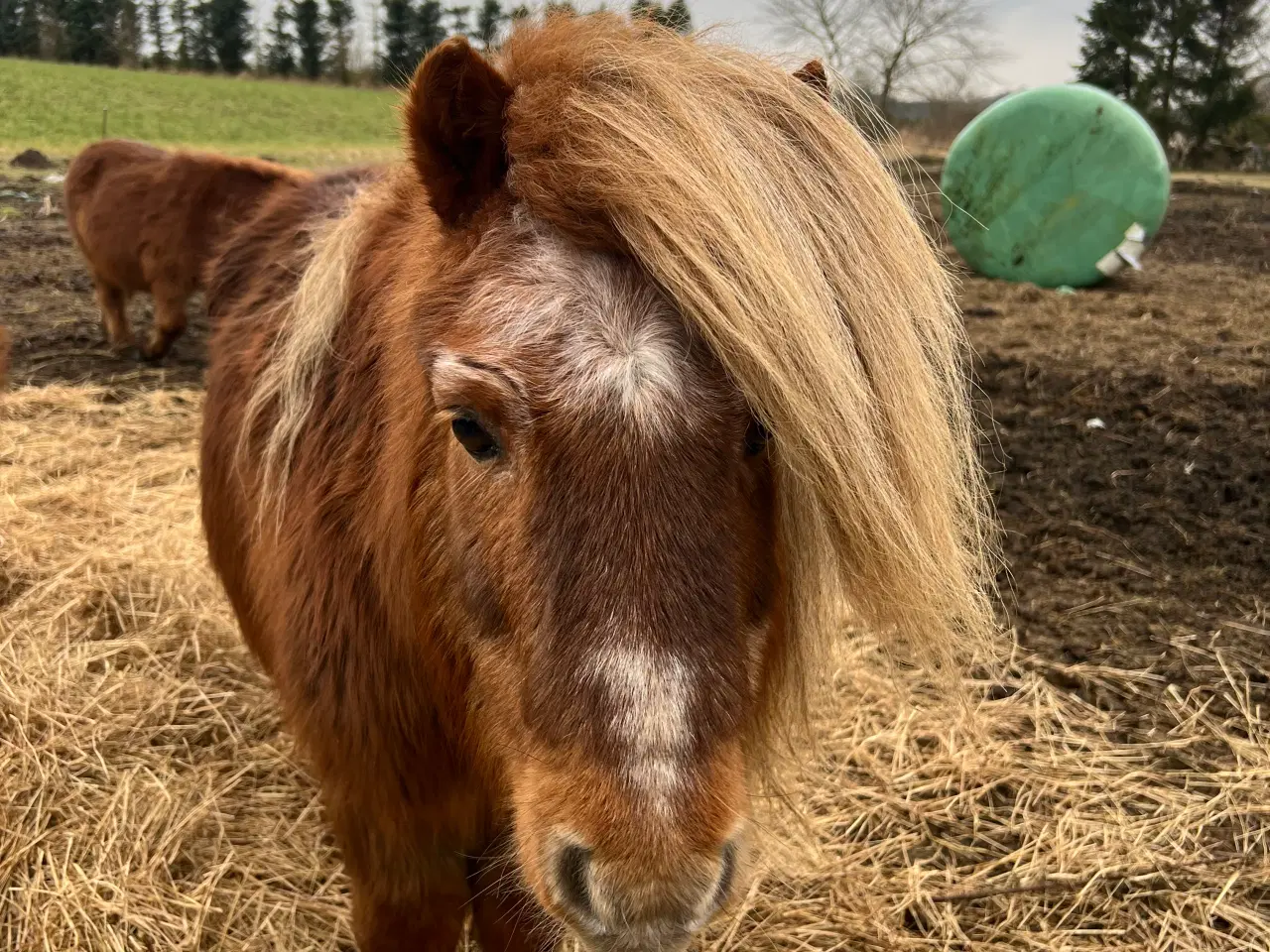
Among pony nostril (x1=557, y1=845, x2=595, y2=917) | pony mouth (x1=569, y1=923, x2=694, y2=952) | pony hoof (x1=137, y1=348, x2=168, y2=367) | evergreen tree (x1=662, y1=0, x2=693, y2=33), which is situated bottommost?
pony hoof (x1=137, y1=348, x2=168, y2=367)

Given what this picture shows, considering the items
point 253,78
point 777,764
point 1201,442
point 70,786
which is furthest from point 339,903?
point 253,78

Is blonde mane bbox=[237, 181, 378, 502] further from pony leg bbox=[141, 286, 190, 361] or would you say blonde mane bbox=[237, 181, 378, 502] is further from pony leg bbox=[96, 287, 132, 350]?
pony leg bbox=[96, 287, 132, 350]

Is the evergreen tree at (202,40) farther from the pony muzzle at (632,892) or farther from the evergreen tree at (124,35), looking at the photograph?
the pony muzzle at (632,892)

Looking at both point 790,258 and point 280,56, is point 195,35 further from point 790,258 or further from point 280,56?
point 790,258

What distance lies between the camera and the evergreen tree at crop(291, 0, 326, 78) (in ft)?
91.6

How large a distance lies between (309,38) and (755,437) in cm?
3452

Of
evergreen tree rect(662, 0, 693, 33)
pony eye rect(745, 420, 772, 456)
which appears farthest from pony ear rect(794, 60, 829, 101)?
pony eye rect(745, 420, 772, 456)

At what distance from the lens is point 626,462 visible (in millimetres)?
1037

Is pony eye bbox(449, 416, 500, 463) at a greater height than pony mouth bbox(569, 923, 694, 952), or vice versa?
pony eye bbox(449, 416, 500, 463)

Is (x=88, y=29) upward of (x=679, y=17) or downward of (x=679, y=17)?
downward

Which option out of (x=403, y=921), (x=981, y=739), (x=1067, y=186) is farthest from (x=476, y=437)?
(x=1067, y=186)

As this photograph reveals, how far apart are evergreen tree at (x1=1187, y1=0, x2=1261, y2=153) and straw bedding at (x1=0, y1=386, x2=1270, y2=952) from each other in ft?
95.5

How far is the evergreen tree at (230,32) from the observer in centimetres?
2853

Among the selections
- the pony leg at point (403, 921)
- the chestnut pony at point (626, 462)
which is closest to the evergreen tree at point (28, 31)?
the chestnut pony at point (626, 462)
